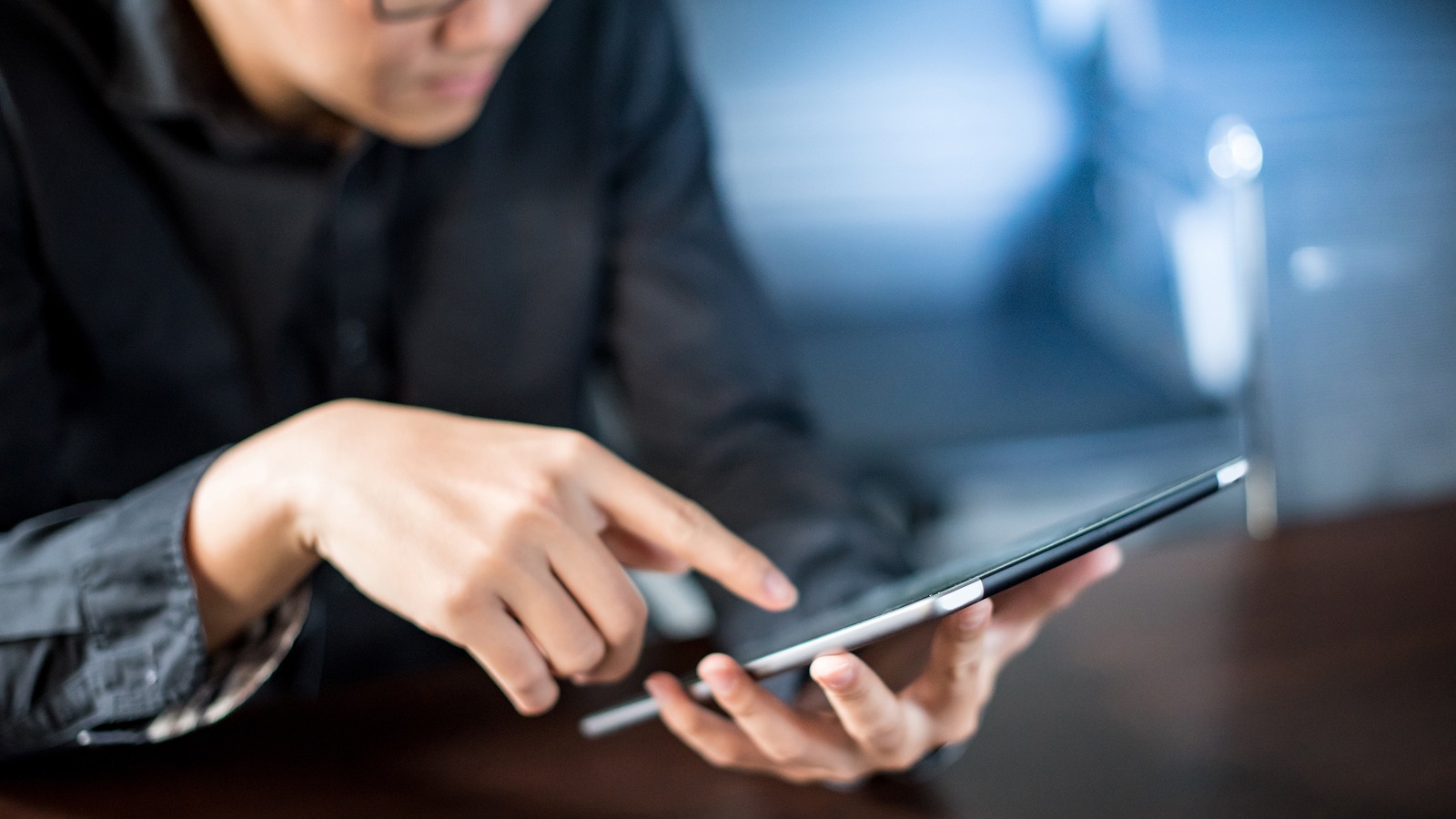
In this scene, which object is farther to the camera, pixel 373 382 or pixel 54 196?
pixel 373 382

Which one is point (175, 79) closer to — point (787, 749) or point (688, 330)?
point (688, 330)

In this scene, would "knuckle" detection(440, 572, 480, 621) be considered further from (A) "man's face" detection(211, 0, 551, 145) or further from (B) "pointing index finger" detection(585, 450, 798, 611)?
(A) "man's face" detection(211, 0, 551, 145)

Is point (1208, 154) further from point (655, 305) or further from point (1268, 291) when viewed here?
point (655, 305)

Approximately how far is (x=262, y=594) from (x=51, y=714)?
0.38 ft

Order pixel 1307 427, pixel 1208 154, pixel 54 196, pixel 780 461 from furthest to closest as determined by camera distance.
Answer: pixel 1208 154 < pixel 1307 427 < pixel 780 461 < pixel 54 196

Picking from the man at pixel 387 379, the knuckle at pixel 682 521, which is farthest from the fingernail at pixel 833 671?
the knuckle at pixel 682 521

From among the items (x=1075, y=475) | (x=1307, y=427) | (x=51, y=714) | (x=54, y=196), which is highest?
(x=54, y=196)

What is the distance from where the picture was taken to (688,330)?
3.03 feet

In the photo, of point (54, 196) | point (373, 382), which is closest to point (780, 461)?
point (373, 382)

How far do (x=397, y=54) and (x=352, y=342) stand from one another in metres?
0.30

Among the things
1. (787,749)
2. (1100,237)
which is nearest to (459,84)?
(787,749)

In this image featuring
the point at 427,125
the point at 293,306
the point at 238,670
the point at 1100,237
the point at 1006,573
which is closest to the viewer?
the point at 1006,573

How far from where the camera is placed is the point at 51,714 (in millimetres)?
540

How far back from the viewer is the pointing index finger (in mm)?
497
